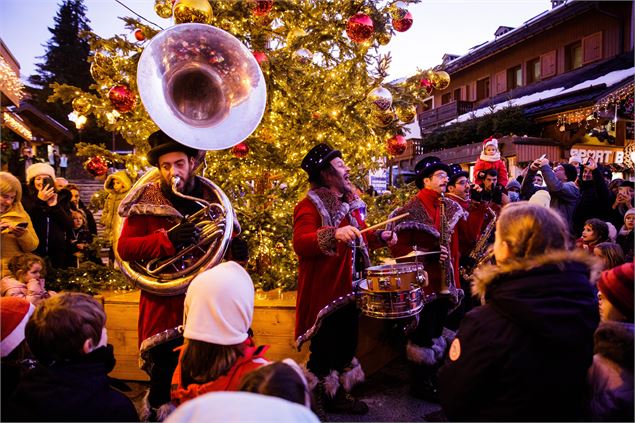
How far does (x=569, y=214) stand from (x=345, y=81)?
362cm

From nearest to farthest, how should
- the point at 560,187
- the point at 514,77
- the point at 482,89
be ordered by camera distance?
the point at 560,187 → the point at 514,77 → the point at 482,89

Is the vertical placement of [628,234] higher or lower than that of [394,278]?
higher

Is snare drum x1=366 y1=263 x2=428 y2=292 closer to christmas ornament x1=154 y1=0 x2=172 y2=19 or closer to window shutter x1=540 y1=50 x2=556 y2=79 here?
christmas ornament x1=154 y1=0 x2=172 y2=19

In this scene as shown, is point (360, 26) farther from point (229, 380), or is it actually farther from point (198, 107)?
point (229, 380)

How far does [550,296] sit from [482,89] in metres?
24.9

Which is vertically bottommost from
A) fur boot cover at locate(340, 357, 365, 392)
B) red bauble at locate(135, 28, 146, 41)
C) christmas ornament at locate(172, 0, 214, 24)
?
fur boot cover at locate(340, 357, 365, 392)

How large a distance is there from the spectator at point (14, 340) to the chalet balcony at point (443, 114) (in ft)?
78.6

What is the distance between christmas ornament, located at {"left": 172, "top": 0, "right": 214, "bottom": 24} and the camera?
4.52m

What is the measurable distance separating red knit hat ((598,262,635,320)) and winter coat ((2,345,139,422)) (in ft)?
7.20

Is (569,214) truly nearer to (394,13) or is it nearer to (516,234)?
(394,13)

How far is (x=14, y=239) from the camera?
4.41m

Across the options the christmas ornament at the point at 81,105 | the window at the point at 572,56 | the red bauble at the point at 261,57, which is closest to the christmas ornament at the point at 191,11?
the red bauble at the point at 261,57

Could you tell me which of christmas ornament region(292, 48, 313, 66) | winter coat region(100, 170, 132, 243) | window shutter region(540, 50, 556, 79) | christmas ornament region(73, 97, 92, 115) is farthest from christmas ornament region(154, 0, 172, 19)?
window shutter region(540, 50, 556, 79)

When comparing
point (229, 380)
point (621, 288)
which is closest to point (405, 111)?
point (621, 288)
